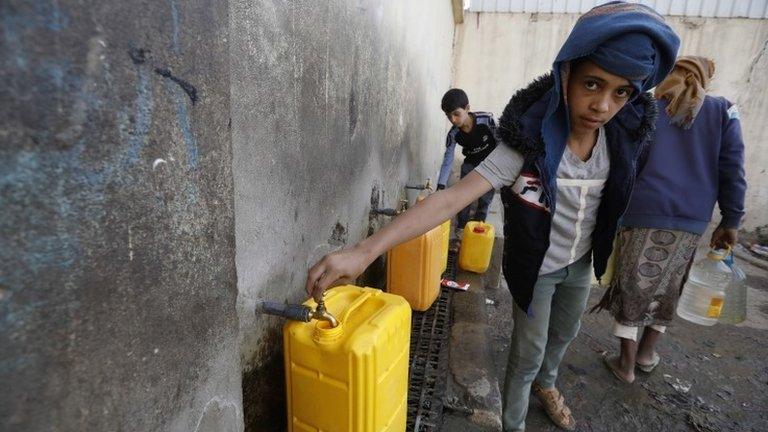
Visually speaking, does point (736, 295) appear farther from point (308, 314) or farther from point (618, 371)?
point (308, 314)

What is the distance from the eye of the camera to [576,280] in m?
2.00

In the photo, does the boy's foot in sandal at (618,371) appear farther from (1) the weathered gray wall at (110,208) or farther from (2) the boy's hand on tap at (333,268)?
(1) the weathered gray wall at (110,208)

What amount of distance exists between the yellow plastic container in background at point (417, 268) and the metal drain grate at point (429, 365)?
0.45 ft

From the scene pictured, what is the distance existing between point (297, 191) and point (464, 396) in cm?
140

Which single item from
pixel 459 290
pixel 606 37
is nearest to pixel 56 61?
pixel 606 37

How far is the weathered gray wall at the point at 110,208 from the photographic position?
1.54ft

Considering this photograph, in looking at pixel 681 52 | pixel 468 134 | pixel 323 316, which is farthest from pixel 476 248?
pixel 681 52

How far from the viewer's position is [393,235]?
126 cm

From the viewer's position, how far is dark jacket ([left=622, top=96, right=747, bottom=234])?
88.9 inches

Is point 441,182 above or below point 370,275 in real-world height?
above

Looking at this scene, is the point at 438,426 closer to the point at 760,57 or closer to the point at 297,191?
the point at 297,191

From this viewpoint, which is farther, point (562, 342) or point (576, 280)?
point (562, 342)

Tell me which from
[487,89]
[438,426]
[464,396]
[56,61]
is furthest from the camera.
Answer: [487,89]

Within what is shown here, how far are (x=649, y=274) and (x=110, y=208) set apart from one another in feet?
9.63
